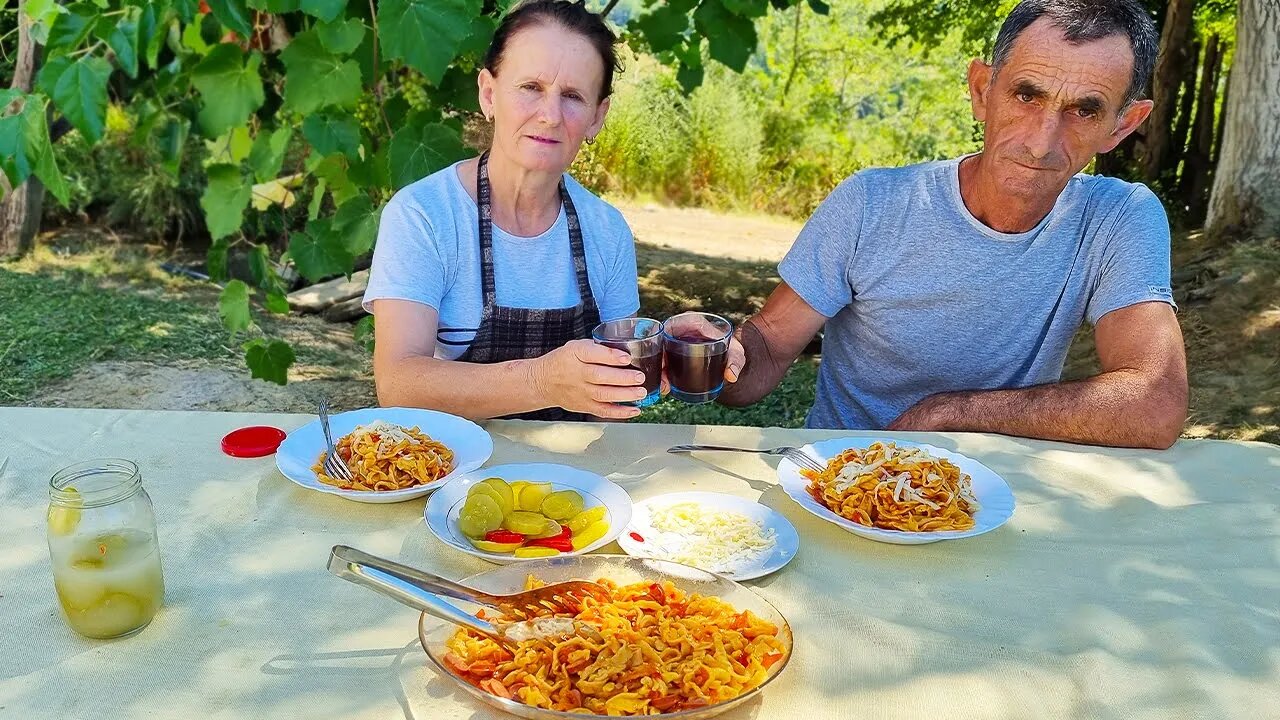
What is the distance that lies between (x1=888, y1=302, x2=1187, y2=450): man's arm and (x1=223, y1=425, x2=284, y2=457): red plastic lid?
128 cm

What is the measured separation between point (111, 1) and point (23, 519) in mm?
2277

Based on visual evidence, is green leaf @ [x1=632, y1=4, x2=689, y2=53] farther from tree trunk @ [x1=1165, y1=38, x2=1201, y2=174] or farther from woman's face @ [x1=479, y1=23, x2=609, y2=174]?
tree trunk @ [x1=1165, y1=38, x2=1201, y2=174]

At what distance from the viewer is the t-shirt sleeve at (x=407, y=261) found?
220 centimetres

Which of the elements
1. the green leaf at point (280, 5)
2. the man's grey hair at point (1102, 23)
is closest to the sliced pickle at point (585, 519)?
the man's grey hair at point (1102, 23)

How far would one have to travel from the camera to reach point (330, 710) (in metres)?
1.19

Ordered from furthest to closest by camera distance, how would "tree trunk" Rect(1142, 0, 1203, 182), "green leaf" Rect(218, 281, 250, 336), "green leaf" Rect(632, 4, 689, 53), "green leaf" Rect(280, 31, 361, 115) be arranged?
"tree trunk" Rect(1142, 0, 1203, 182), "green leaf" Rect(632, 4, 689, 53), "green leaf" Rect(218, 281, 250, 336), "green leaf" Rect(280, 31, 361, 115)

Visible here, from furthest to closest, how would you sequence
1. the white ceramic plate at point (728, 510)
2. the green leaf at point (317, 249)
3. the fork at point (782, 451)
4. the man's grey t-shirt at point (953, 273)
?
the green leaf at point (317, 249), the man's grey t-shirt at point (953, 273), the fork at point (782, 451), the white ceramic plate at point (728, 510)

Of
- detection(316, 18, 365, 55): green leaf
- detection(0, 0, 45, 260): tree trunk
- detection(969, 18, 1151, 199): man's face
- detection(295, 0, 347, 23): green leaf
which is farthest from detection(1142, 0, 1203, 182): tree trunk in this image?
detection(0, 0, 45, 260): tree trunk

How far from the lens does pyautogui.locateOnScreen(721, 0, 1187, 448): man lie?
2.19 m

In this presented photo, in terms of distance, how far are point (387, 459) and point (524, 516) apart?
0.29 m

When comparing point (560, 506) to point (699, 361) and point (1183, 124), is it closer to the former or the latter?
point (699, 361)

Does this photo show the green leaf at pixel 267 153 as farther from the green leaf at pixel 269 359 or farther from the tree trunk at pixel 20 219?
the tree trunk at pixel 20 219

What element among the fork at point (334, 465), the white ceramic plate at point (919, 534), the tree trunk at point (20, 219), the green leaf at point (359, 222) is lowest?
the tree trunk at point (20, 219)

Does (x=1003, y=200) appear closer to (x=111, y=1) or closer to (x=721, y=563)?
(x=721, y=563)
